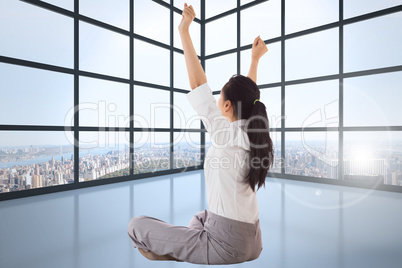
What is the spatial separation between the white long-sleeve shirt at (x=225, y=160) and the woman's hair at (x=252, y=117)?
0.02 metres

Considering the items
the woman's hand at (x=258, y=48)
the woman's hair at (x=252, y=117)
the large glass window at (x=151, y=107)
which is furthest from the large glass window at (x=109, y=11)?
the woman's hair at (x=252, y=117)

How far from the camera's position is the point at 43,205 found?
2395 mm

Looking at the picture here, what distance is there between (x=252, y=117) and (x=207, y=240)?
1.77 ft

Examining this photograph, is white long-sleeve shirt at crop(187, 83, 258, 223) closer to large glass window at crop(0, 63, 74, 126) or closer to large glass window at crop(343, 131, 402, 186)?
large glass window at crop(0, 63, 74, 126)

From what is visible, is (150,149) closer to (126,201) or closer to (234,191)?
(126,201)

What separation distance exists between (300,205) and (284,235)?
0.84m

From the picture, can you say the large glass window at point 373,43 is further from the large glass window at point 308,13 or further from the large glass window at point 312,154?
the large glass window at point 312,154

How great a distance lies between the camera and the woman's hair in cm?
87

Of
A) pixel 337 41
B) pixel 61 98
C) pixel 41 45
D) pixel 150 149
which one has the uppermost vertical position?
pixel 337 41

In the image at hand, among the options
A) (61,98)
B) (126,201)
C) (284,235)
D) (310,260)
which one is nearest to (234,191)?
(310,260)

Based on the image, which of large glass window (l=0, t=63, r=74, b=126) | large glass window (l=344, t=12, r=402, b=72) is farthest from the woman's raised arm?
large glass window (l=344, t=12, r=402, b=72)

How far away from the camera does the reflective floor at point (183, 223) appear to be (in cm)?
134

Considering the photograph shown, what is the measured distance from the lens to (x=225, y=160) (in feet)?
2.78

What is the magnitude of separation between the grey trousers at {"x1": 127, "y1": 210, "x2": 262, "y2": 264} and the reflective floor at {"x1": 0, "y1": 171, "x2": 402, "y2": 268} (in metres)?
0.35
